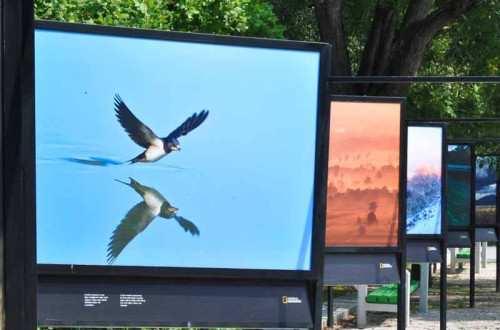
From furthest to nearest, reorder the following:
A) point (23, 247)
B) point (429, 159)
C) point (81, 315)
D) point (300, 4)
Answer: point (300, 4) < point (429, 159) < point (81, 315) < point (23, 247)

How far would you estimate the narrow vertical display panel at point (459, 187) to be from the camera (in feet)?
63.1

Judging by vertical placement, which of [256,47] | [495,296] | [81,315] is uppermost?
[256,47]

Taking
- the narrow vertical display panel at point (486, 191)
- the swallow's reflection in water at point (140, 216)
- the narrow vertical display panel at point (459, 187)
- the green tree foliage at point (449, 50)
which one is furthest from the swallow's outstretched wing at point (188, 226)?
the narrow vertical display panel at point (486, 191)

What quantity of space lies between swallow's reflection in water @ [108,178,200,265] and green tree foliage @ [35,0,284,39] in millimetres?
3186

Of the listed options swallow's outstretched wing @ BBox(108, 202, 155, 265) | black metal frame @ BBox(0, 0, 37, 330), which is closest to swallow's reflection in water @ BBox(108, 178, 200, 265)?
swallow's outstretched wing @ BBox(108, 202, 155, 265)

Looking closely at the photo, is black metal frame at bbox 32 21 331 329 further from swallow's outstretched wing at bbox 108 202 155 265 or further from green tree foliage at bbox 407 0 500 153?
green tree foliage at bbox 407 0 500 153

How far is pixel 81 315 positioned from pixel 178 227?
54 centimetres

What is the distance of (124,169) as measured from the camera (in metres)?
4.62

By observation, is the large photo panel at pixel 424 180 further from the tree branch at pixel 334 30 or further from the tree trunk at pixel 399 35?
the tree branch at pixel 334 30

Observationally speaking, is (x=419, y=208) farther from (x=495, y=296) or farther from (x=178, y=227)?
(x=178, y=227)

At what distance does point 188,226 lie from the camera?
4672mm

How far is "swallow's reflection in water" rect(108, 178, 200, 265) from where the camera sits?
15.1ft

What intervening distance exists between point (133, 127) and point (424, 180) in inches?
388

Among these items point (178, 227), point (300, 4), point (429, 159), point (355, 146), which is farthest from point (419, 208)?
point (178, 227)
